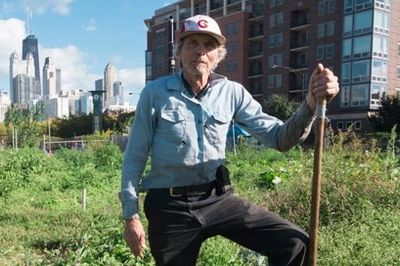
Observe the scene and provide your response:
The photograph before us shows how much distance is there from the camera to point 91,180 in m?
11.6

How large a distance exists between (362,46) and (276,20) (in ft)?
39.7

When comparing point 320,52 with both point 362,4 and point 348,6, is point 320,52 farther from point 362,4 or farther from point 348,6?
point 362,4

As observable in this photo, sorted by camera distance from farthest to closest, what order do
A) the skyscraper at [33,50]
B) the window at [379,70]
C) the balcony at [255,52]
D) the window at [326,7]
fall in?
the skyscraper at [33,50] → the balcony at [255,52] → the window at [326,7] → the window at [379,70]

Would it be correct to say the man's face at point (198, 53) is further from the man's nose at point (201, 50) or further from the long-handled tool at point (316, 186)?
the long-handled tool at point (316, 186)

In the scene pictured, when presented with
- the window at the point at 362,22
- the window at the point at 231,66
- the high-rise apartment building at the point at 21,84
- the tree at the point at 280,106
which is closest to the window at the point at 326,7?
the window at the point at 362,22

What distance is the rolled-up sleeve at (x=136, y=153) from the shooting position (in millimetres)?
2846

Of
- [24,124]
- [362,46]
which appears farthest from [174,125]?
[362,46]

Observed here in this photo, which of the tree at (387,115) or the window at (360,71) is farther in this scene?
the window at (360,71)

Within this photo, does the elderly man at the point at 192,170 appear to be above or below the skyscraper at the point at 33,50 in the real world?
below

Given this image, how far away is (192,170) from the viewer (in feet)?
9.26

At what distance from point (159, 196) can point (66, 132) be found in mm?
67122

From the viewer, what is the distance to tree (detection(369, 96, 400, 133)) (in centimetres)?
3872

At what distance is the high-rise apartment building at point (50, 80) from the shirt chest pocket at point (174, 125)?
4600 inches

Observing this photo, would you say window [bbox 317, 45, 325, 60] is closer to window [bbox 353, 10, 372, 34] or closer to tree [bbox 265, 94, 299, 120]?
window [bbox 353, 10, 372, 34]
